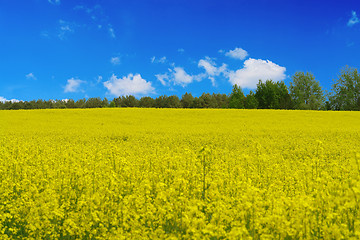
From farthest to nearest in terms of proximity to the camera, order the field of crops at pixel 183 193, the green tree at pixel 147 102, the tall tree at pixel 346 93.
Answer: the green tree at pixel 147 102 < the tall tree at pixel 346 93 < the field of crops at pixel 183 193

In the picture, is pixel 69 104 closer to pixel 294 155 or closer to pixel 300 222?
pixel 294 155

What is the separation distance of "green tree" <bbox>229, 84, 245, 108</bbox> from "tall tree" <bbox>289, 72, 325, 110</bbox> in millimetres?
12373

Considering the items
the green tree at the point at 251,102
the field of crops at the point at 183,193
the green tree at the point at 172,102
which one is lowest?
the field of crops at the point at 183,193

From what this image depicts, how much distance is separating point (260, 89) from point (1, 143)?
209 feet

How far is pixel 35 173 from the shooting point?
8.10m

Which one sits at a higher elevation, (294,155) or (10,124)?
(10,124)

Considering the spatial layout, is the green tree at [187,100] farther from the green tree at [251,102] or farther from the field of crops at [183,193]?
the field of crops at [183,193]

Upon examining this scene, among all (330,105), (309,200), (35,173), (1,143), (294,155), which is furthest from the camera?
(330,105)

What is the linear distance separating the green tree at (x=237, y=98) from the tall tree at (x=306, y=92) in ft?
40.6

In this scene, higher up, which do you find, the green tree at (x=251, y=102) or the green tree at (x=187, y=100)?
the green tree at (x=187, y=100)

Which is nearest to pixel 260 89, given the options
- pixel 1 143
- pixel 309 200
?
pixel 1 143

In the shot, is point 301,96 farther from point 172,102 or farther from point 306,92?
point 172,102

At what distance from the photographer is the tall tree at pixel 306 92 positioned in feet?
222

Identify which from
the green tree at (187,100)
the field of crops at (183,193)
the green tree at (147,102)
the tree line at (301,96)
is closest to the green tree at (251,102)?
the tree line at (301,96)
